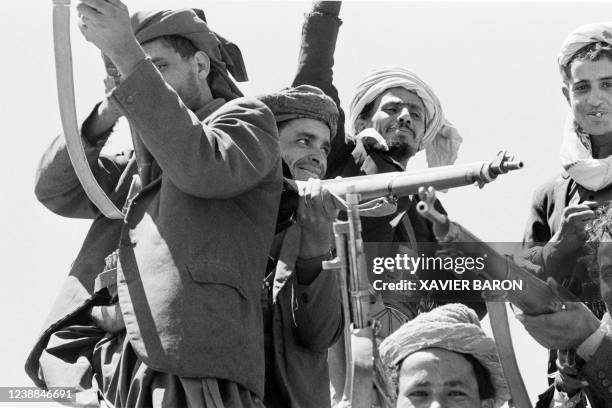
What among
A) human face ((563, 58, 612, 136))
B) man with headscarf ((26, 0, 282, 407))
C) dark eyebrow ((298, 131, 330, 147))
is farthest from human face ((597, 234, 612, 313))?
man with headscarf ((26, 0, 282, 407))

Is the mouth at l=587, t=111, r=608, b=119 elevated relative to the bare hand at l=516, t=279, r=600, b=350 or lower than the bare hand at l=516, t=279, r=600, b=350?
elevated

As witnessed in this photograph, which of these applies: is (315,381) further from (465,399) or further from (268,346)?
(465,399)

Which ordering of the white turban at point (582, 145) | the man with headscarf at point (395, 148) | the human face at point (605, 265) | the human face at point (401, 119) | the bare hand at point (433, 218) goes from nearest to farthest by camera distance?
1. the bare hand at point (433, 218)
2. the human face at point (605, 265)
3. the white turban at point (582, 145)
4. the man with headscarf at point (395, 148)
5. the human face at point (401, 119)

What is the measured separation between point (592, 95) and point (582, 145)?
270mm

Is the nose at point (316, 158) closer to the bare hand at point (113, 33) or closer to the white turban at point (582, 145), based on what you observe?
the white turban at point (582, 145)

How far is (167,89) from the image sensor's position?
367 inches

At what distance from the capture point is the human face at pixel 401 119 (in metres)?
12.4

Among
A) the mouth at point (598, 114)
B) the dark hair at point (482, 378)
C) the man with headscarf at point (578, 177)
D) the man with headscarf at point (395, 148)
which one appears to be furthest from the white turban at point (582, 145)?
the dark hair at point (482, 378)

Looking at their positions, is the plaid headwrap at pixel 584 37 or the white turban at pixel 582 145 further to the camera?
the plaid headwrap at pixel 584 37

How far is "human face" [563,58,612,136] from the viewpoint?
11.2 meters

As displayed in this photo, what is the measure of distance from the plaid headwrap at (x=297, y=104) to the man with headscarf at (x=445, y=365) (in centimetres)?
192

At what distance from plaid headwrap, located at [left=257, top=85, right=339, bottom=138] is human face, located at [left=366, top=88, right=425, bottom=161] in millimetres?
1231

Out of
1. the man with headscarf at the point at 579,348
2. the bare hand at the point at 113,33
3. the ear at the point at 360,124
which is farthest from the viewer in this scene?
the ear at the point at 360,124

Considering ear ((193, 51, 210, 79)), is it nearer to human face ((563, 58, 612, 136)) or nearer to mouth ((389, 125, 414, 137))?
human face ((563, 58, 612, 136))
